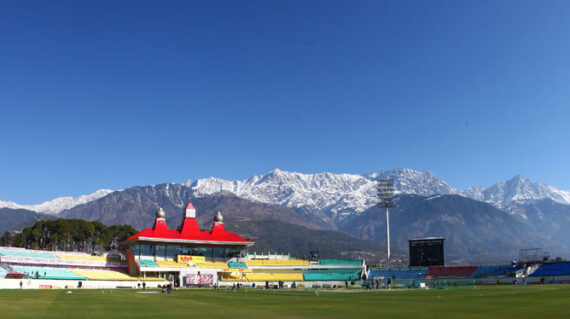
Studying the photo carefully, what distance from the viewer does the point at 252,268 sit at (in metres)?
128

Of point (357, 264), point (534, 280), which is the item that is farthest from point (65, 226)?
point (534, 280)

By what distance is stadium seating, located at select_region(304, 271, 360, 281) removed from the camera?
397 feet

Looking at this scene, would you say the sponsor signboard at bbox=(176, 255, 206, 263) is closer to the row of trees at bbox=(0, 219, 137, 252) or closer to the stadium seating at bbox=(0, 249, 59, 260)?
the stadium seating at bbox=(0, 249, 59, 260)

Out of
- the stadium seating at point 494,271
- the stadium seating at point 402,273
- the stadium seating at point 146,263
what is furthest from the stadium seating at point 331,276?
the stadium seating at point 146,263

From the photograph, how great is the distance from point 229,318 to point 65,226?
148m

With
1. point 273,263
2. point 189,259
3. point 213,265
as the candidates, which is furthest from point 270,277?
point 189,259

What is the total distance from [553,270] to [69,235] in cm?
13894

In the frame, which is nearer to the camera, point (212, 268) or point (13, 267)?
point (13, 267)

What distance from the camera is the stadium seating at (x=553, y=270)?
334 feet

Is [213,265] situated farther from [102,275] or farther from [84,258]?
[84,258]

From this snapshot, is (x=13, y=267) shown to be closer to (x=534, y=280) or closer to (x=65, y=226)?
(x=65, y=226)

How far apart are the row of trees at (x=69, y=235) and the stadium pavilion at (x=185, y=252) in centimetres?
4566

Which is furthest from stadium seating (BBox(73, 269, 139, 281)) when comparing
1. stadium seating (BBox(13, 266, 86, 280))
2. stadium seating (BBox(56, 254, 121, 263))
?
stadium seating (BBox(56, 254, 121, 263))

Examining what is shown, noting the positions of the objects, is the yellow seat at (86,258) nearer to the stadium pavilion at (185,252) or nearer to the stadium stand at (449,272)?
the stadium pavilion at (185,252)
